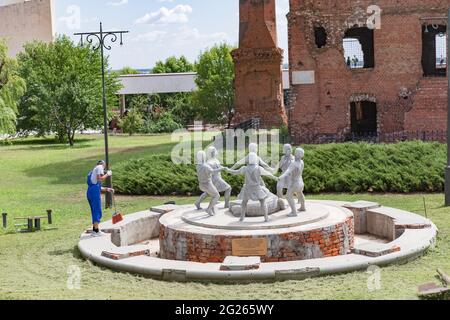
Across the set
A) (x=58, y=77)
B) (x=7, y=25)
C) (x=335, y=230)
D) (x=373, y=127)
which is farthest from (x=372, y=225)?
(x=7, y=25)

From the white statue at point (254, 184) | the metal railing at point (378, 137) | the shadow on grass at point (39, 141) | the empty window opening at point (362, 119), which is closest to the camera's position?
the white statue at point (254, 184)

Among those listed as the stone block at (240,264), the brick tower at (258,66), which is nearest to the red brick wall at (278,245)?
the stone block at (240,264)

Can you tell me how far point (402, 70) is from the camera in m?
30.1

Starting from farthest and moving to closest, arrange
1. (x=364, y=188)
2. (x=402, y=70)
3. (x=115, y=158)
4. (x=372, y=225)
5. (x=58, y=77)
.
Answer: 1. (x=58, y=77)
2. (x=115, y=158)
3. (x=402, y=70)
4. (x=364, y=188)
5. (x=372, y=225)

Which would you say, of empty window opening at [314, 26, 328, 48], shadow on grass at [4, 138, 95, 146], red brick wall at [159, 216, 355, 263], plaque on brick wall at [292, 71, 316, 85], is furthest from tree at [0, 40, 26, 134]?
red brick wall at [159, 216, 355, 263]

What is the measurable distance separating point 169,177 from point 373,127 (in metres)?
15.3

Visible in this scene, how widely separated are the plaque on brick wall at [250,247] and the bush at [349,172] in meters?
9.13

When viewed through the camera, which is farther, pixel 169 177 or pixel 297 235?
pixel 169 177

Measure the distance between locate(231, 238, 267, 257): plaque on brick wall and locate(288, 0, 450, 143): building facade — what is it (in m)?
18.8

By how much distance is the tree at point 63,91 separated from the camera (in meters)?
46.4

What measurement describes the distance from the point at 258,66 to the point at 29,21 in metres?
38.6

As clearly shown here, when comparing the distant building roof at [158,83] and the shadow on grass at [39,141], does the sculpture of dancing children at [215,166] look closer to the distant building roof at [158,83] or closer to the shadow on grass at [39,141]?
the shadow on grass at [39,141]

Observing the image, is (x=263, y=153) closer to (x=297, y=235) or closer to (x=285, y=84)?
(x=297, y=235)

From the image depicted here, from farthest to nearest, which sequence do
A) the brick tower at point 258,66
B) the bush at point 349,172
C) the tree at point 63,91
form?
the tree at point 63,91 < the brick tower at point 258,66 < the bush at point 349,172
